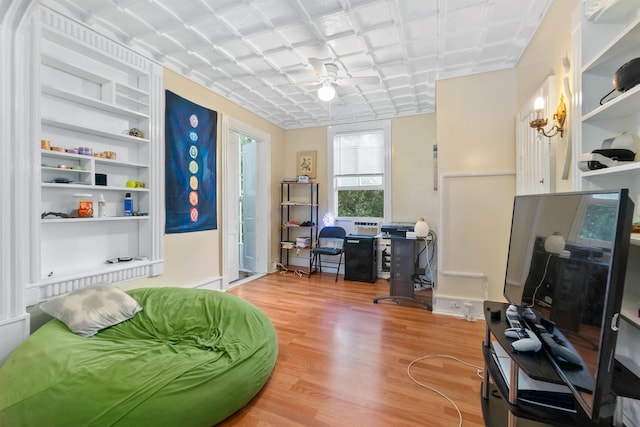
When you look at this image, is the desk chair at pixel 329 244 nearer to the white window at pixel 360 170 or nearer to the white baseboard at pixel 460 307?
the white window at pixel 360 170

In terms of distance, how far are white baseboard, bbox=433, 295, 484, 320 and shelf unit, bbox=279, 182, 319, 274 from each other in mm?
2535

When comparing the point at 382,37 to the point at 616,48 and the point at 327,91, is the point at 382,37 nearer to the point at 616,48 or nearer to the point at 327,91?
the point at 327,91

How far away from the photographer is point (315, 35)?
2.53m

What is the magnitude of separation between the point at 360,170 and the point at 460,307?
2.78m

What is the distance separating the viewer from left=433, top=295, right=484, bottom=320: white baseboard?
10.00 ft

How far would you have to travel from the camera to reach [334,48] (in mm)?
2746

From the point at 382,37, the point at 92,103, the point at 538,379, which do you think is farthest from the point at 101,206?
the point at 538,379

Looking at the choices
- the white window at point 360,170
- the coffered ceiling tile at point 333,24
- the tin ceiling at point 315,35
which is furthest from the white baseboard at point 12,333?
the white window at point 360,170

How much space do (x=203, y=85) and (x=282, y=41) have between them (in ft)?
4.81

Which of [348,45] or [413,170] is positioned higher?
[348,45]

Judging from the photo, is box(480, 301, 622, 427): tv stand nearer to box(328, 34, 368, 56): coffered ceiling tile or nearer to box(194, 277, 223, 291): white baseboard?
box(328, 34, 368, 56): coffered ceiling tile

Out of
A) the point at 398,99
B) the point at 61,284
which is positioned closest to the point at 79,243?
the point at 61,284

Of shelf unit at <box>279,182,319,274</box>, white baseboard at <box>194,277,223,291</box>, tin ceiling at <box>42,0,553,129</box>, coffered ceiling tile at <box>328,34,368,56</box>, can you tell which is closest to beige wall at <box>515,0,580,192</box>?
tin ceiling at <box>42,0,553,129</box>

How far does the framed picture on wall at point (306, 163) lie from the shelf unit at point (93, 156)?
2.77 metres
